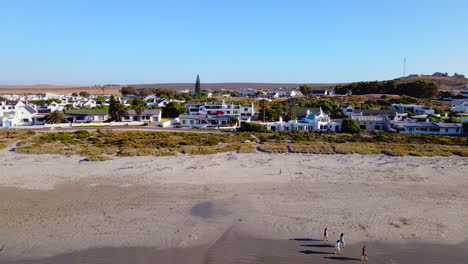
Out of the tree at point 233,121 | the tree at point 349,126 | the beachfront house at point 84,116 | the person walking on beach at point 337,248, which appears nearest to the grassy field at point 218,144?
the tree at point 349,126

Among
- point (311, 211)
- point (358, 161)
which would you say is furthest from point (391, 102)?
point (311, 211)

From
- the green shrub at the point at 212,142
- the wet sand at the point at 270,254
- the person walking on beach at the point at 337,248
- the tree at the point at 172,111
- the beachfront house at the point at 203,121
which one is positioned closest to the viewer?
the wet sand at the point at 270,254

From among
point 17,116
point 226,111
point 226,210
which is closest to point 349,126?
point 226,111

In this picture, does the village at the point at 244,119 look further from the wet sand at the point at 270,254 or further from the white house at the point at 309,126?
the wet sand at the point at 270,254

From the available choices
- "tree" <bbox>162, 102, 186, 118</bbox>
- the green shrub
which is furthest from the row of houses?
the green shrub

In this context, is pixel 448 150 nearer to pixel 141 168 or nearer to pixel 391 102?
pixel 141 168

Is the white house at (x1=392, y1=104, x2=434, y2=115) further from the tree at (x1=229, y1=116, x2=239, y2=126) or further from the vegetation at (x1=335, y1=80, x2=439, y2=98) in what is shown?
the tree at (x1=229, y1=116, x2=239, y2=126)
